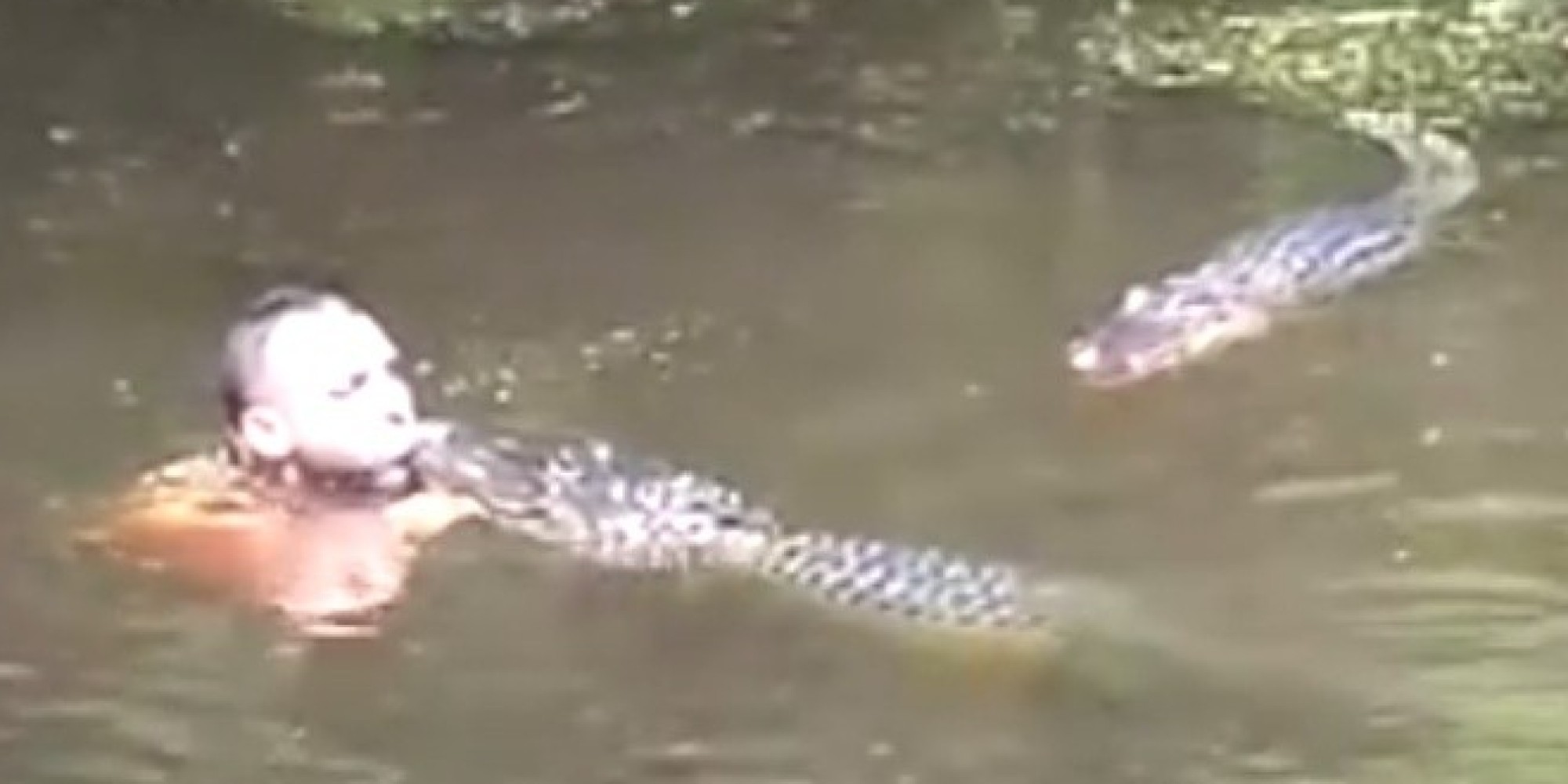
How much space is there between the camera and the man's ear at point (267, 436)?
5.42 meters

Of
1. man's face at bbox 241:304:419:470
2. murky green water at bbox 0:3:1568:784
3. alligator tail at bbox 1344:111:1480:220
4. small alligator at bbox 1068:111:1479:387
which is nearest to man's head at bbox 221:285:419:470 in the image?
man's face at bbox 241:304:419:470

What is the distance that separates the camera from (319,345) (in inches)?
214

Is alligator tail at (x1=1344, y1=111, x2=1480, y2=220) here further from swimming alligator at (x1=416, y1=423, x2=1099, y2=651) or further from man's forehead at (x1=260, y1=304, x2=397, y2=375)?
man's forehead at (x1=260, y1=304, x2=397, y2=375)

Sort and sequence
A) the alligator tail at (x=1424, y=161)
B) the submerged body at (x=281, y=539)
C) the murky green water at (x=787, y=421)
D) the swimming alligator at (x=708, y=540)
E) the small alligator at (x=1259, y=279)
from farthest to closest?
the alligator tail at (x=1424, y=161) → the small alligator at (x=1259, y=279) → the submerged body at (x=281, y=539) → the swimming alligator at (x=708, y=540) → the murky green water at (x=787, y=421)

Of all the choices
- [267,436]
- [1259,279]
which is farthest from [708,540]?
[1259,279]

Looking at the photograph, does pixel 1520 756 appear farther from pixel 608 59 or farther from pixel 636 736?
pixel 608 59

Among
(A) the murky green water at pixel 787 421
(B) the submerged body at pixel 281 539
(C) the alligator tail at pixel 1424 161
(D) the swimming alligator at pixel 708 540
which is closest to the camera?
(A) the murky green water at pixel 787 421

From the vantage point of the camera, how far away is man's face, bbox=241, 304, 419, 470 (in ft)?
17.6

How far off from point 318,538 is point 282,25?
3556 mm

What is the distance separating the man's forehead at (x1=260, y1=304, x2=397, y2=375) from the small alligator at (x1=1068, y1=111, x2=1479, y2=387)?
1.07 m

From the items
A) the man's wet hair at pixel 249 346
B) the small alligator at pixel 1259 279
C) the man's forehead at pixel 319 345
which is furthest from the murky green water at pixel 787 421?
the man's forehead at pixel 319 345

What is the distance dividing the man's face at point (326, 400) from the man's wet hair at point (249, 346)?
0.01 meters

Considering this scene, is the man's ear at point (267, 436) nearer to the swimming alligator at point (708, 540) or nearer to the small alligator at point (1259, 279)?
the swimming alligator at point (708, 540)

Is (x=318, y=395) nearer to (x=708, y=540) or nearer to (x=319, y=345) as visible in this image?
(x=319, y=345)
